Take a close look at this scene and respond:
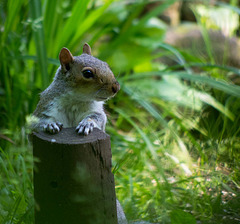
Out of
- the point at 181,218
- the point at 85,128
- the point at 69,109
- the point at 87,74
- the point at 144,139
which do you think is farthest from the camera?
the point at 144,139

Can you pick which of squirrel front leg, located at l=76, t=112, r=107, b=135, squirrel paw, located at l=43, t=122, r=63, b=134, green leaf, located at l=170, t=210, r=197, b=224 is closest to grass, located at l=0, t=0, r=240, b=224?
green leaf, located at l=170, t=210, r=197, b=224

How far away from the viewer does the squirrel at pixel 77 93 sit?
1.98 metres

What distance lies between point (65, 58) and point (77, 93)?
207 mm

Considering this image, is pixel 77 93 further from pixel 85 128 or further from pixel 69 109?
pixel 85 128

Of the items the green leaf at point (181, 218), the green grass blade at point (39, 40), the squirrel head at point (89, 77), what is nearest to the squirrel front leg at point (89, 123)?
the squirrel head at point (89, 77)

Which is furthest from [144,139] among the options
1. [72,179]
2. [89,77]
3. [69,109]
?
[72,179]

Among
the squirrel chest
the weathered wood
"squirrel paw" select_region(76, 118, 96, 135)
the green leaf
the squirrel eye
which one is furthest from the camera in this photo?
the squirrel chest

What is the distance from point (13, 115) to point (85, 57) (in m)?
1.44

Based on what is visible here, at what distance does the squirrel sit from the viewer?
1980mm

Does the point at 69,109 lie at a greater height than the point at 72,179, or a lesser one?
greater

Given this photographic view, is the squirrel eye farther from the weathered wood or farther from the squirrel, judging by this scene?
the weathered wood

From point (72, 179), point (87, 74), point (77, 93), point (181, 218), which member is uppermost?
point (87, 74)

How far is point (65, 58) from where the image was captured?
2.00m

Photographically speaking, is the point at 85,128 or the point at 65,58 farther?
the point at 65,58
